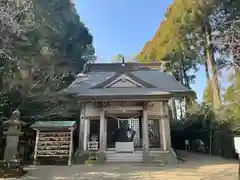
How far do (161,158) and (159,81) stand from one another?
582cm

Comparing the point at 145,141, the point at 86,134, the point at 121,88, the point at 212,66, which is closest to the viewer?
the point at 145,141

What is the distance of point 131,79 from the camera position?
13.0 m

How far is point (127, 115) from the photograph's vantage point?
44.3 feet

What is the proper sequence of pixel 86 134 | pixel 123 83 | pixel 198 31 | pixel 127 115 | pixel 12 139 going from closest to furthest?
pixel 12 139
pixel 86 134
pixel 123 83
pixel 127 115
pixel 198 31

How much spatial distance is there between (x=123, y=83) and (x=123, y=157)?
4.26 metres

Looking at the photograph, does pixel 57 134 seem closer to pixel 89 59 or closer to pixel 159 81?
pixel 159 81

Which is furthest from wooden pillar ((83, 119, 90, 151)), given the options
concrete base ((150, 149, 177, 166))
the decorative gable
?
concrete base ((150, 149, 177, 166))

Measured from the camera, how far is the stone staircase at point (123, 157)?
35.5ft

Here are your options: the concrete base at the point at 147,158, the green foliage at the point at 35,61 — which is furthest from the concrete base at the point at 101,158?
the green foliage at the point at 35,61

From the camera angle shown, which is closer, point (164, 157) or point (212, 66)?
point (164, 157)

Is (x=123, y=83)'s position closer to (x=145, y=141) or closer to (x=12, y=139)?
(x=145, y=141)

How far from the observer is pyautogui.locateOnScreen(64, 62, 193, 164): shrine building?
11.0 meters

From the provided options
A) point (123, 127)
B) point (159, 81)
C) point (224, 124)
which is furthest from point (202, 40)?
point (123, 127)

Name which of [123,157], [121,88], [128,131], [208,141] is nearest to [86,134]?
[123,157]
